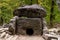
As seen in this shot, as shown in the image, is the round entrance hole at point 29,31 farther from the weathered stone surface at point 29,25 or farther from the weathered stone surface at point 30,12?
the weathered stone surface at point 30,12

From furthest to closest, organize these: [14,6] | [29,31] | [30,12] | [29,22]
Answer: [14,6], [29,31], [30,12], [29,22]

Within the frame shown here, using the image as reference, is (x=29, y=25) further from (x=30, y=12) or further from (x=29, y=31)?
(x=30, y=12)

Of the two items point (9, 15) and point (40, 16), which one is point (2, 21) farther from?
point (40, 16)

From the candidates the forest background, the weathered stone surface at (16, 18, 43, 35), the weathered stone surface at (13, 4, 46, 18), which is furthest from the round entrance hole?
the forest background

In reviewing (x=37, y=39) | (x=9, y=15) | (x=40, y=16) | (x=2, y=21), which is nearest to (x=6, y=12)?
(x=9, y=15)

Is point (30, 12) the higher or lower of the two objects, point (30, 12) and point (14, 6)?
the higher

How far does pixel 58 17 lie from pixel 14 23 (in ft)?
39.8

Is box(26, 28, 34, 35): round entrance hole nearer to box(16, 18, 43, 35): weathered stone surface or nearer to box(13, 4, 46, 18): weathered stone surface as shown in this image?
box(16, 18, 43, 35): weathered stone surface

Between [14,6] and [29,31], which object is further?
[14,6]

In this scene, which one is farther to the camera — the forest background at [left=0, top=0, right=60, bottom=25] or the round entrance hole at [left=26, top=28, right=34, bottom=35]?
the forest background at [left=0, top=0, right=60, bottom=25]

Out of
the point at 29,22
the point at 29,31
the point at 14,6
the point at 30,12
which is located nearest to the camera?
the point at 29,22

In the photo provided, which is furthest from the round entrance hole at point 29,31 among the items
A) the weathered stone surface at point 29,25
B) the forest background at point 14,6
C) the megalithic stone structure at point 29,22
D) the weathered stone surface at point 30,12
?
the forest background at point 14,6

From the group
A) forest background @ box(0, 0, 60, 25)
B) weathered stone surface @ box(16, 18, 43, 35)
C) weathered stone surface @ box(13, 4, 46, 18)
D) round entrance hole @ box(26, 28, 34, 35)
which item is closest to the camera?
weathered stone surface @ box(16, 18, 43, 35)

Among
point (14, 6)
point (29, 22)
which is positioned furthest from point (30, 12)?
point (14, 6)
